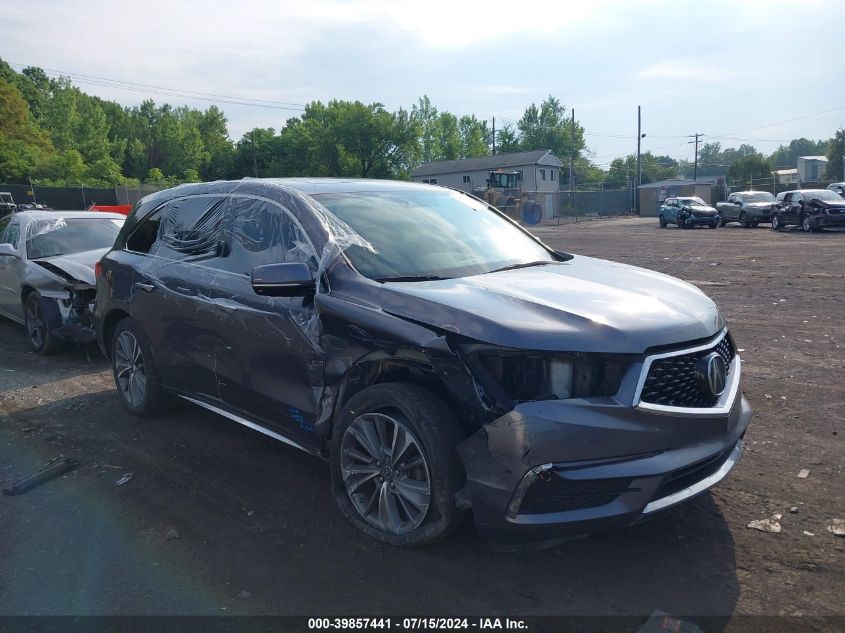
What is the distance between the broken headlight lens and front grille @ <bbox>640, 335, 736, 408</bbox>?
0.49 ft

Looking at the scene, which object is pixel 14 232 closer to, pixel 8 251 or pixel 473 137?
pixel 8 251

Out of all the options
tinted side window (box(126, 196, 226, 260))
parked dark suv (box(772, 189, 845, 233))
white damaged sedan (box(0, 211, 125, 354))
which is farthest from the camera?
parked dark suv (box(772, 189, 845, 233))

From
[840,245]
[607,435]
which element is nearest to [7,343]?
[607,435]

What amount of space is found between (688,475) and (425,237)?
6.73 ft

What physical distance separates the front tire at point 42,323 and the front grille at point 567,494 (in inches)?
260

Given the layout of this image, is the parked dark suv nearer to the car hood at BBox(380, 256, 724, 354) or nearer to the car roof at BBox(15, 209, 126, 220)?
the car roof at BBox(15, 209, 126, 220)

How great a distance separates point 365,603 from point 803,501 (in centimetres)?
245

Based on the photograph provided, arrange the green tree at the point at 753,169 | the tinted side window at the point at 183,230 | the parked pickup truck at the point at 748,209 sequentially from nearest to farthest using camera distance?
the tinted side window at the point at 183,230 → the parked pickup truck at the point at 748,209 → the green tree at the point at 753,169

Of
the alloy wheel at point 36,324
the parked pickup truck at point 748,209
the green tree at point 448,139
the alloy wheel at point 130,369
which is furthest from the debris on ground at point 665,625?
the green tree at point 448,139

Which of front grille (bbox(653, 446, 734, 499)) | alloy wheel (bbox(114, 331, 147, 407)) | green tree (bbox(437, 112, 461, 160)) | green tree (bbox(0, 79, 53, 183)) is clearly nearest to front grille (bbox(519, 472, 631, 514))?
front grille (bbox(653, 446, 734, 499))

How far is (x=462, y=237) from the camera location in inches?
176

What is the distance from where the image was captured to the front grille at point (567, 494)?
2914 mm

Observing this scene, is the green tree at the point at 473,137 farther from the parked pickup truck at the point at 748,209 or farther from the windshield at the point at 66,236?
the windshield at the point at 66,236

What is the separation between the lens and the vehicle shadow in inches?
119
